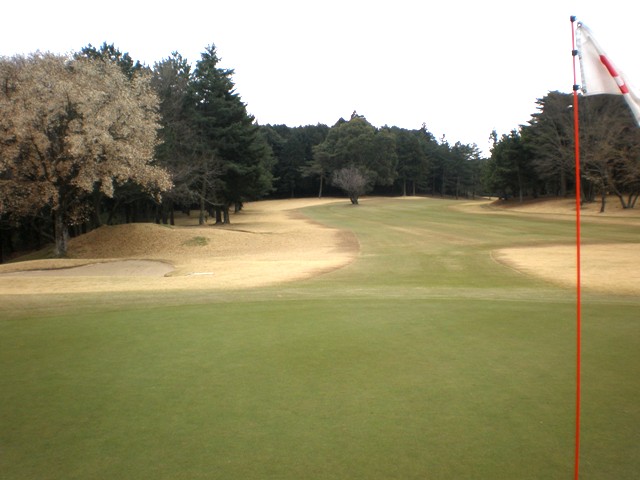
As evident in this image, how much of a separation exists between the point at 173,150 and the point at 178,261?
2138 centimetres

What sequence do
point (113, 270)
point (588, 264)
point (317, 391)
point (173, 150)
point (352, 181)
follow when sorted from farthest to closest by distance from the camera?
point (352, 181) < point (173, 150) < point (113, 270) < point (588, 264) < point (317, 391)

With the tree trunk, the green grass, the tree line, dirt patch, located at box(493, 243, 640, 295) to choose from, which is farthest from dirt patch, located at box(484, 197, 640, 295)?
the tree trunk

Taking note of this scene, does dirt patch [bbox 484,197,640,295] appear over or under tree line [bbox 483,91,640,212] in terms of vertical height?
under

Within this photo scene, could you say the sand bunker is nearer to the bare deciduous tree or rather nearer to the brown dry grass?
the brown dry grass

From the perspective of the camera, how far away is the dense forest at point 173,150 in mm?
28484

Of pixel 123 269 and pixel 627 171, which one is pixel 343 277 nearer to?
pixel 123 269

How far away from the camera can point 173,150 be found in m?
47.3

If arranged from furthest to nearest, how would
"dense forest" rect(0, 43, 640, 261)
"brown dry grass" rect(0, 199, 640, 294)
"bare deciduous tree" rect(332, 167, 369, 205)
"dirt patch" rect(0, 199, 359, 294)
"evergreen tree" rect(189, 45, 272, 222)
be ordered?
"bare deciduous tree" rect(332, 167, 369, 205), "evergreen tree" rect(189, 45, 272, 222), "dense forest" rect(0, 43, 640, 261), "dirt patch" rect(0, 199, 359, 294), "brown dry grass" rect(0, 199, 640, 294)

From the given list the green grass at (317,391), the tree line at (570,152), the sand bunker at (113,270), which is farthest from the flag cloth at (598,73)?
the tree line at (570,152)

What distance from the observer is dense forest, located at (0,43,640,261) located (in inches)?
1121

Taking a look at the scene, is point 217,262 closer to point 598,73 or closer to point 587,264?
point 587,264

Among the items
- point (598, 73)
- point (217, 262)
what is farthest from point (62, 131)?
point (598, 73)

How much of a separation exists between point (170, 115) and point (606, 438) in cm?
5034

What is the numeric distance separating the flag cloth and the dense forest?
27005 millimetres
